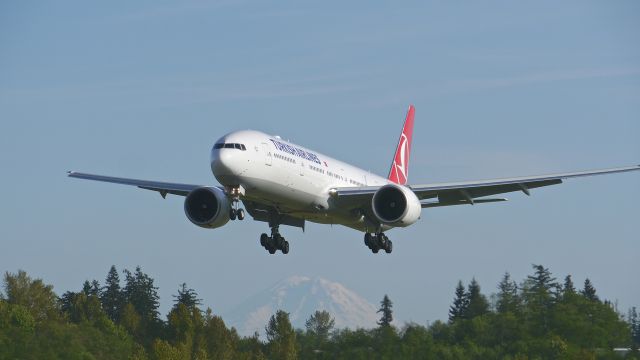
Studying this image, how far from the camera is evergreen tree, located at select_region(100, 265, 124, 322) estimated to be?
109688mm

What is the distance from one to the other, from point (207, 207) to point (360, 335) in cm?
3806

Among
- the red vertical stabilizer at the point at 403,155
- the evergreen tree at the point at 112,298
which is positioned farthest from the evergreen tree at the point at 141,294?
the red vertical stabilizer at the point at 403,155

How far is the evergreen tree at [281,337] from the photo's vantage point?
8712 centimetres

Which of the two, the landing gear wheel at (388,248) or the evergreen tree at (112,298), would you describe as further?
the evergreen tree at (112,298)

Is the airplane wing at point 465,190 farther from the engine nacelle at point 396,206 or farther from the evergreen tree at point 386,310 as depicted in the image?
the evergreen tree at point 386,310

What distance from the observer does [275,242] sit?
5428 centimetres

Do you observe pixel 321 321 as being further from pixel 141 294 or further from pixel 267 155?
pixel 267 155

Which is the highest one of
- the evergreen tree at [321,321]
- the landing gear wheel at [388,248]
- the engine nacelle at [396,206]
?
the evergreen tree at [321,321]

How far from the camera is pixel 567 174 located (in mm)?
51219

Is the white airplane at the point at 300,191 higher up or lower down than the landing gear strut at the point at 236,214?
higher up

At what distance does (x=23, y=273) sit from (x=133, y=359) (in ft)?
78.9

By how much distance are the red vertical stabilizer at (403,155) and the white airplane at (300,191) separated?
30.0 feet

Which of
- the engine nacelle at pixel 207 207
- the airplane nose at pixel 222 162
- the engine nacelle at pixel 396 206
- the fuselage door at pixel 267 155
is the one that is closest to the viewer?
the airplane nose at pixel 222 162

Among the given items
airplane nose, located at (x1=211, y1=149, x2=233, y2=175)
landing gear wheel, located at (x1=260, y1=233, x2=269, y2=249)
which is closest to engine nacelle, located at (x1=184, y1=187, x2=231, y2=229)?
landing gear wheel, located at (x1=260, y1=233, x2=269, y2=249)
